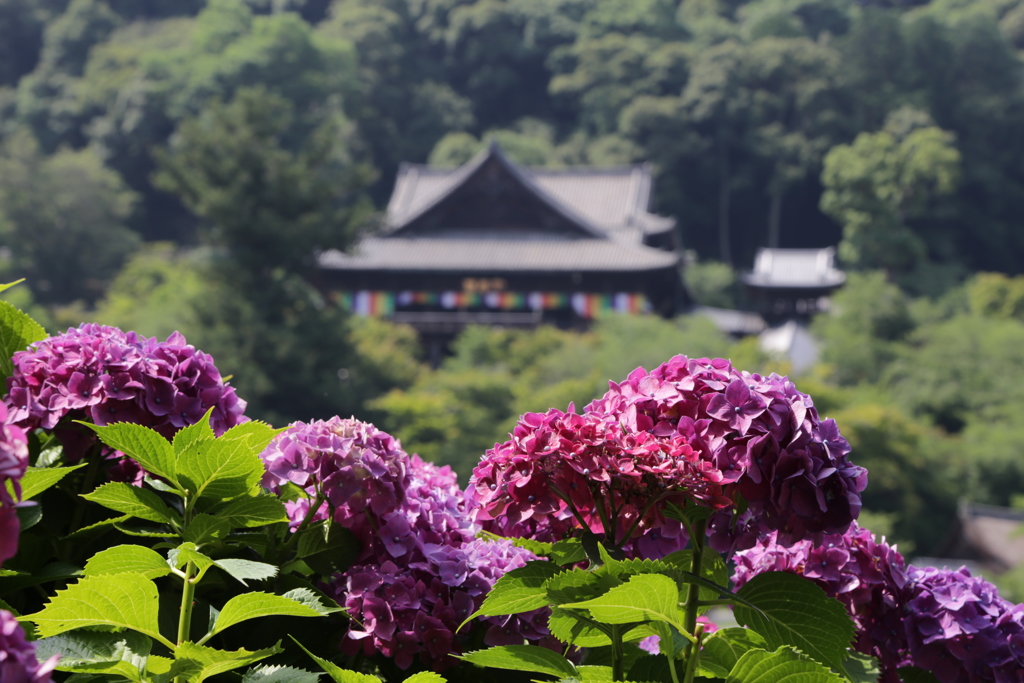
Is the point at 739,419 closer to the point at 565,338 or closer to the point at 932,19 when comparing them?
the point at 565,338

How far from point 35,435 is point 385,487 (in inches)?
15.5

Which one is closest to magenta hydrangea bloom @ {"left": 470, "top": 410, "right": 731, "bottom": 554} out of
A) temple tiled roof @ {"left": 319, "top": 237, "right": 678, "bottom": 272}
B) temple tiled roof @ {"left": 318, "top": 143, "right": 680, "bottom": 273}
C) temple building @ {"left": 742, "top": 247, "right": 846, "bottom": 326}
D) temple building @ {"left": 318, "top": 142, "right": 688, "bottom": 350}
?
temple building @ {"left": 318, "top": 142, "right": 688, "bottom": 350}

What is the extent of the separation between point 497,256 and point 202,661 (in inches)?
790

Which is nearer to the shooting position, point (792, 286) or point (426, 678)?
point (426, 678)

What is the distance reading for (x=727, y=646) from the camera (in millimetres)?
903

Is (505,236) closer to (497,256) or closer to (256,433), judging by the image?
(497,256)

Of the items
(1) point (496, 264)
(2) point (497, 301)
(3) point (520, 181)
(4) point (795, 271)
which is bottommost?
(4) point (795, 271)

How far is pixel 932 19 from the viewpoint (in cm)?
3612

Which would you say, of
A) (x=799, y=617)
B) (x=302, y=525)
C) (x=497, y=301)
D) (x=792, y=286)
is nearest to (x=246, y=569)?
(x=302, y=525)

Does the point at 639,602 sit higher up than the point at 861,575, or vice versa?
the point at 639,602

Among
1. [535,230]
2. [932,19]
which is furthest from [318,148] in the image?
[932,19]

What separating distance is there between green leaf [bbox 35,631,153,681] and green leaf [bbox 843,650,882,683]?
0.63m

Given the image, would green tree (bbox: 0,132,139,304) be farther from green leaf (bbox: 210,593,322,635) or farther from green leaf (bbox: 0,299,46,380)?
green leaf (bbox: 210,593,322,635)

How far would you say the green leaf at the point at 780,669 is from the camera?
76 centimetres
